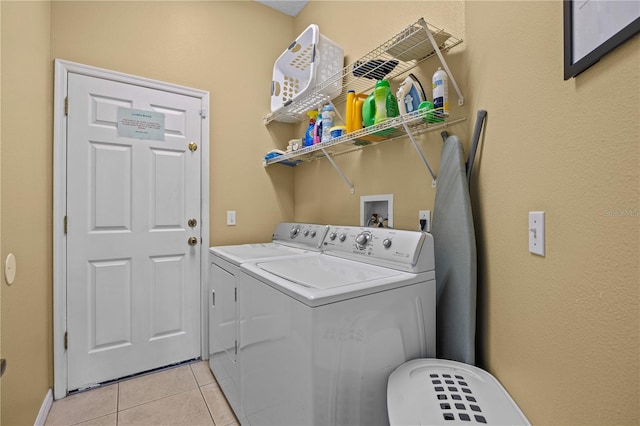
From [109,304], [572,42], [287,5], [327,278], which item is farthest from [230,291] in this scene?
[287,5]

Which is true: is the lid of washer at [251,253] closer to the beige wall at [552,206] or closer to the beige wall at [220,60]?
the beige wall at [220,60]

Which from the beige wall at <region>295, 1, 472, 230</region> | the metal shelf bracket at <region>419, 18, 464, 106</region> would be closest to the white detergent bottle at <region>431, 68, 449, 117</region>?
the metal shelf bracket at <region>419, 18, 464, 106</region>

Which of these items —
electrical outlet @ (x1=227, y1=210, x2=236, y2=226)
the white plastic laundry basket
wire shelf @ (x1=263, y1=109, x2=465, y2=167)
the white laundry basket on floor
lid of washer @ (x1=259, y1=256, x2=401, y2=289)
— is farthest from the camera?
electrical outlet @ (x1=227, y1=210, x2=236, y2=226)

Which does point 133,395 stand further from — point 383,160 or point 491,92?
point 491,92

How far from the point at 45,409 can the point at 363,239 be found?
2.03 metres

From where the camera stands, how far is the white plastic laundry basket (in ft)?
6.26

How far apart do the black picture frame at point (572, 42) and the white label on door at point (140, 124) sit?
2257 millimetres

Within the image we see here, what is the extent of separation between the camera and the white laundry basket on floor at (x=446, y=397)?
852 mm

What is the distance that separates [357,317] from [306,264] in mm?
486

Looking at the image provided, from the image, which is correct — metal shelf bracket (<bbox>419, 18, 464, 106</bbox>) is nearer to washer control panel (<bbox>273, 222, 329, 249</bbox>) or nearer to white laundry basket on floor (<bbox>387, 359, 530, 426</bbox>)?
washer control panel (<bbox>273, 222, 329, 249</bbox>)

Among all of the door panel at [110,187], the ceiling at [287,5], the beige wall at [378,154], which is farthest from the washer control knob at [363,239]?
the ceiling at [287,5]

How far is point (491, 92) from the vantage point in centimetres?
112

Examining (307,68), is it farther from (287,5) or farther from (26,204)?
(26,204)

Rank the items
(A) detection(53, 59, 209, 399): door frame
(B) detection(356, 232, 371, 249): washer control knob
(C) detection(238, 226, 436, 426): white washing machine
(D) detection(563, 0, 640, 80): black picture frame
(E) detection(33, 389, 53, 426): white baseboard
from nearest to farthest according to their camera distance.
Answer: (D) detection(563, 0, 640, 80): black picture frame
(C) detection(238, 226, 436, 426): white washing machine
(B) detection(356, 232, 371, 249): washer control knob
(E) detection(33, 389, 53, 426): white baseboard
(A) detection(53, 59, 209, 399): door frame
